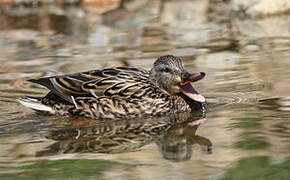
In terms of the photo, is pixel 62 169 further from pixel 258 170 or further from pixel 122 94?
pixel 122 94

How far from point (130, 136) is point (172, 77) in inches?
59.1

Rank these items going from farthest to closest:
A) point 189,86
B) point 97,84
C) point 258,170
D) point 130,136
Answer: point 189,86 < point 97,84 < point 130,136 < point 258,170

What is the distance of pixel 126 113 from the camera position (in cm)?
1007

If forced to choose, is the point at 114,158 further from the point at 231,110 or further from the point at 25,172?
the point at 231,110

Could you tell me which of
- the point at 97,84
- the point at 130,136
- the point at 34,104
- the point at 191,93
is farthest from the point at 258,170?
the point at 34,104

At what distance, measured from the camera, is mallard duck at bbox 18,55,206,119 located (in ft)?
33.2

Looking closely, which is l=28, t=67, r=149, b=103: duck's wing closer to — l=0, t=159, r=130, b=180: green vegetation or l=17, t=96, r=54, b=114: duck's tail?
l=17, t=96, r=54, b=114: duck's tail

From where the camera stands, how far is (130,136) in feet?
29.7

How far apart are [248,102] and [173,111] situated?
0.90 m

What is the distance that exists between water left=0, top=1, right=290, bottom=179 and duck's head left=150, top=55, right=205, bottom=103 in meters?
0.42

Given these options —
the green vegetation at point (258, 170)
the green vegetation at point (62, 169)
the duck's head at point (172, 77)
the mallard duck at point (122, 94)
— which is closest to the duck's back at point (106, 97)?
the mallard duck at point (122, 94)

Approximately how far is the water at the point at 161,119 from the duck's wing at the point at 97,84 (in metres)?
0.36

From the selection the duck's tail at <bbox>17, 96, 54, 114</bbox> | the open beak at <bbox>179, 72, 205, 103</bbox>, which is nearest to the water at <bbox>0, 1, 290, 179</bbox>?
the duck's tail at <bbox>17, 96, 54, 114</bbox>

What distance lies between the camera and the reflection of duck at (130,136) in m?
8.45
